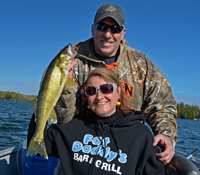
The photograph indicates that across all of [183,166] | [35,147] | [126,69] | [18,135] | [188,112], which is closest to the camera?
[35,147]

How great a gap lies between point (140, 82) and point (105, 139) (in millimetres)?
1479

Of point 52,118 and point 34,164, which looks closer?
point 52,118

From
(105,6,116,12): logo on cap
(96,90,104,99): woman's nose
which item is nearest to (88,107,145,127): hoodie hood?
(96,90,104,99): woman's nose

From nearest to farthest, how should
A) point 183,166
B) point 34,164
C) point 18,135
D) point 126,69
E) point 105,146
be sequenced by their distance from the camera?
point 105,146 < point 183,166 < point 126,69 < point 34,164 < point 18,135

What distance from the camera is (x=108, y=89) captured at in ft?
9.93

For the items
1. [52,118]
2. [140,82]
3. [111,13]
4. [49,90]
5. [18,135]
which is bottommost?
[18,135]

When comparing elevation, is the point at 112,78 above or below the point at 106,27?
below

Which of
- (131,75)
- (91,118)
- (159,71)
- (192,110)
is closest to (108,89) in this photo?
(91,118)

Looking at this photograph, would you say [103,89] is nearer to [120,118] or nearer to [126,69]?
[120,118]

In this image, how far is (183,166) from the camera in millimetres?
3014

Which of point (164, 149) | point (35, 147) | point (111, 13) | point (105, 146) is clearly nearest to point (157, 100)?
point (164, 149)

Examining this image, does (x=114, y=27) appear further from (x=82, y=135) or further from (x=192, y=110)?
(x=192, y=110)

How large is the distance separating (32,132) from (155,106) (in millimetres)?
2254

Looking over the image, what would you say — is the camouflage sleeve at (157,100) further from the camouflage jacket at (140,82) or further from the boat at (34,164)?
the boat at (34,164)
